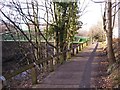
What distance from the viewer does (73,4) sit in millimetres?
27219

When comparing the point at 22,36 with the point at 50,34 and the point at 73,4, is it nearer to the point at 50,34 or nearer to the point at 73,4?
the point at 50,34

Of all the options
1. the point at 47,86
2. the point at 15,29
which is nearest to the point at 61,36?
the point at 15,29

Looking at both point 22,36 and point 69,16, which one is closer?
point 22,36

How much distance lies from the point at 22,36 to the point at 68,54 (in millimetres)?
4105

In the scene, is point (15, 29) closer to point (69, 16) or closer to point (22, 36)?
point (22, 36)

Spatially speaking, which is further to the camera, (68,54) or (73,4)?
(73,4)

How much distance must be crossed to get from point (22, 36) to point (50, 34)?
97.8 inches

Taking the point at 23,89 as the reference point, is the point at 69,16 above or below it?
above

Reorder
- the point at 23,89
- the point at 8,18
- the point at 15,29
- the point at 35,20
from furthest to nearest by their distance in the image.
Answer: the point at 35,20
the point at 15,29
the point at 8,18
the point at 23,89

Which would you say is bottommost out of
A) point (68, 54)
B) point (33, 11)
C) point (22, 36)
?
point (68, 54)

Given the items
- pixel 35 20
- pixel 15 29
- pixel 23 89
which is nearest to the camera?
pixel 23 89

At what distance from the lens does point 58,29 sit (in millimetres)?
24609

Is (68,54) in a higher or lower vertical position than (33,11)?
lower

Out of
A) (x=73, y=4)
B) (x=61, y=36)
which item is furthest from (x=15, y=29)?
(x=73, y=4)
